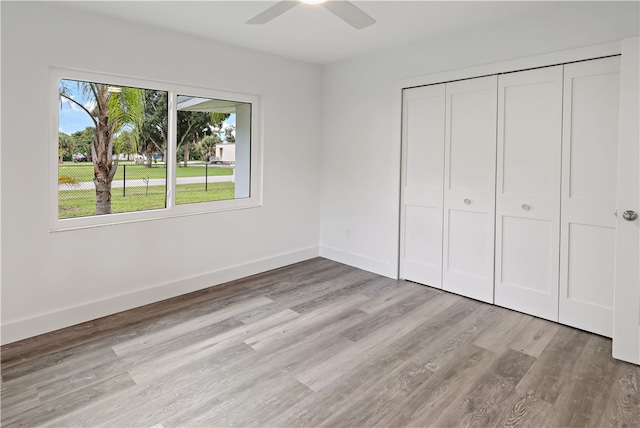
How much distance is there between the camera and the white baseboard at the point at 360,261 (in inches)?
169

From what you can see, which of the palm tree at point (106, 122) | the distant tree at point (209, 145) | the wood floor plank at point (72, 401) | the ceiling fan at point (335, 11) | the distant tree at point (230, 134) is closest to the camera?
the wood floor plank at point (72, 401)

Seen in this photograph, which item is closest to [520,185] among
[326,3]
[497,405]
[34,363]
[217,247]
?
[497,405]

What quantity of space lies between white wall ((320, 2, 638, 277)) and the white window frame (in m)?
0.99

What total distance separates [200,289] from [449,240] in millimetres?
2523

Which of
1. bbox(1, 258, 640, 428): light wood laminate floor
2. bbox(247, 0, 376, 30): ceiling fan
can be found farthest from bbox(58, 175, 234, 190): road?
bbox(247, 0, 376, 30): ceiling fan

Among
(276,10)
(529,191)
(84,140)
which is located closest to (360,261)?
(529,191)

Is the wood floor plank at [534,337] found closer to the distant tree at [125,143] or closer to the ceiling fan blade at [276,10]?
the ceiling fan blade at [276,10]

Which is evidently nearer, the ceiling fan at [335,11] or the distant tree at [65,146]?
the ceiling fan at [335,11]

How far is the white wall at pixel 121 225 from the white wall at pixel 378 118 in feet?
1.31

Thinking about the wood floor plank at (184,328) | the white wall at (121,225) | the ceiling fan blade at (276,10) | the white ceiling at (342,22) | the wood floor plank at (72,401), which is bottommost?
the wood floor plank at (72,401)

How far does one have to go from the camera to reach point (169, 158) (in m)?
3.69

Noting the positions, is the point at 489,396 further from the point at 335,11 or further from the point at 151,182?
the point at 151,182

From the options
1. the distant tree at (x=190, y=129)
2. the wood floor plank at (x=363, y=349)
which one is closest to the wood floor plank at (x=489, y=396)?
the wood floor plank at (x=363, y=349)

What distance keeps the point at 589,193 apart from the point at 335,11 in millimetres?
2273
